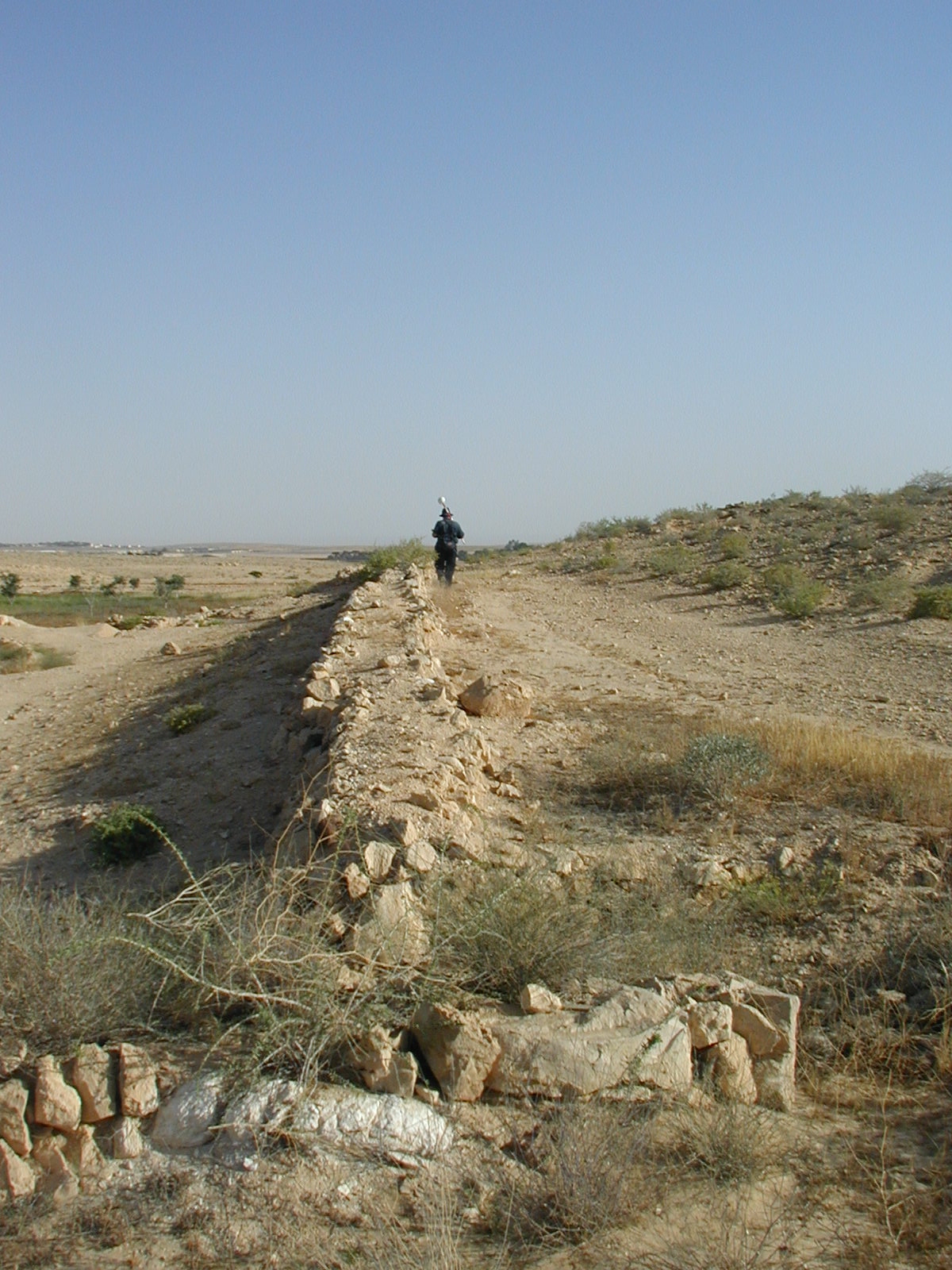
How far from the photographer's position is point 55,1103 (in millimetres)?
3535

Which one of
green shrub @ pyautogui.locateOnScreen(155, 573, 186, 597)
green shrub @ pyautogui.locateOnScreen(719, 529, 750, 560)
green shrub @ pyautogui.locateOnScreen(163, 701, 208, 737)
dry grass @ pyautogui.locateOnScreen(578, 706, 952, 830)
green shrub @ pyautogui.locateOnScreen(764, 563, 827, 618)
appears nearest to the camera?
dry grass @ pyautogui.locateOnScreen(578, 706, 952, 830)

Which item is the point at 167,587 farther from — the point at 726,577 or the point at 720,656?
the point at 720,656

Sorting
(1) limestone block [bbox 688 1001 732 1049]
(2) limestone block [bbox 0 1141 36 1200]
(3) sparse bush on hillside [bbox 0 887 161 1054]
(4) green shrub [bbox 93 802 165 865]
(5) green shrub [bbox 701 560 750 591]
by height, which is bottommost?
(4) green shrub [bbox 93 802 165 865]

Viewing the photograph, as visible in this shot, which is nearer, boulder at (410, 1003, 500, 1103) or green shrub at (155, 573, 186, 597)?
boulder at (410, 1003, 500, 1103)

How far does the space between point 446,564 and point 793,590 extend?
6.92m

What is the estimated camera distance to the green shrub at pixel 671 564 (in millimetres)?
25578

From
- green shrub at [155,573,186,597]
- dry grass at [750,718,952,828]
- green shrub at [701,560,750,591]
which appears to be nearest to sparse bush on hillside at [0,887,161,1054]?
dry grass at [750,718,952,828]

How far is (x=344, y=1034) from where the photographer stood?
12.5ft

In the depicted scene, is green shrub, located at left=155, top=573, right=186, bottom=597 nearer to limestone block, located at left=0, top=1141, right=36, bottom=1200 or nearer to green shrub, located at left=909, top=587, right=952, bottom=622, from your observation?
green shrub, located at left=909, top=587, right=952, bottom=622

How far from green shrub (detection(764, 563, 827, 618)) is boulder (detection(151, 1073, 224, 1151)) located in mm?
16877

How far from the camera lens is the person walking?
20.6 metres

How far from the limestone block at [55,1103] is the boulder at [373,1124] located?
73 cm

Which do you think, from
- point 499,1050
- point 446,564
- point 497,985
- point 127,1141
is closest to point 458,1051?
point 499,1050

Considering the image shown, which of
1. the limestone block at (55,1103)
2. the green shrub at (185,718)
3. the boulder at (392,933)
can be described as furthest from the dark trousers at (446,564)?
the limestone block at (55,1103)
